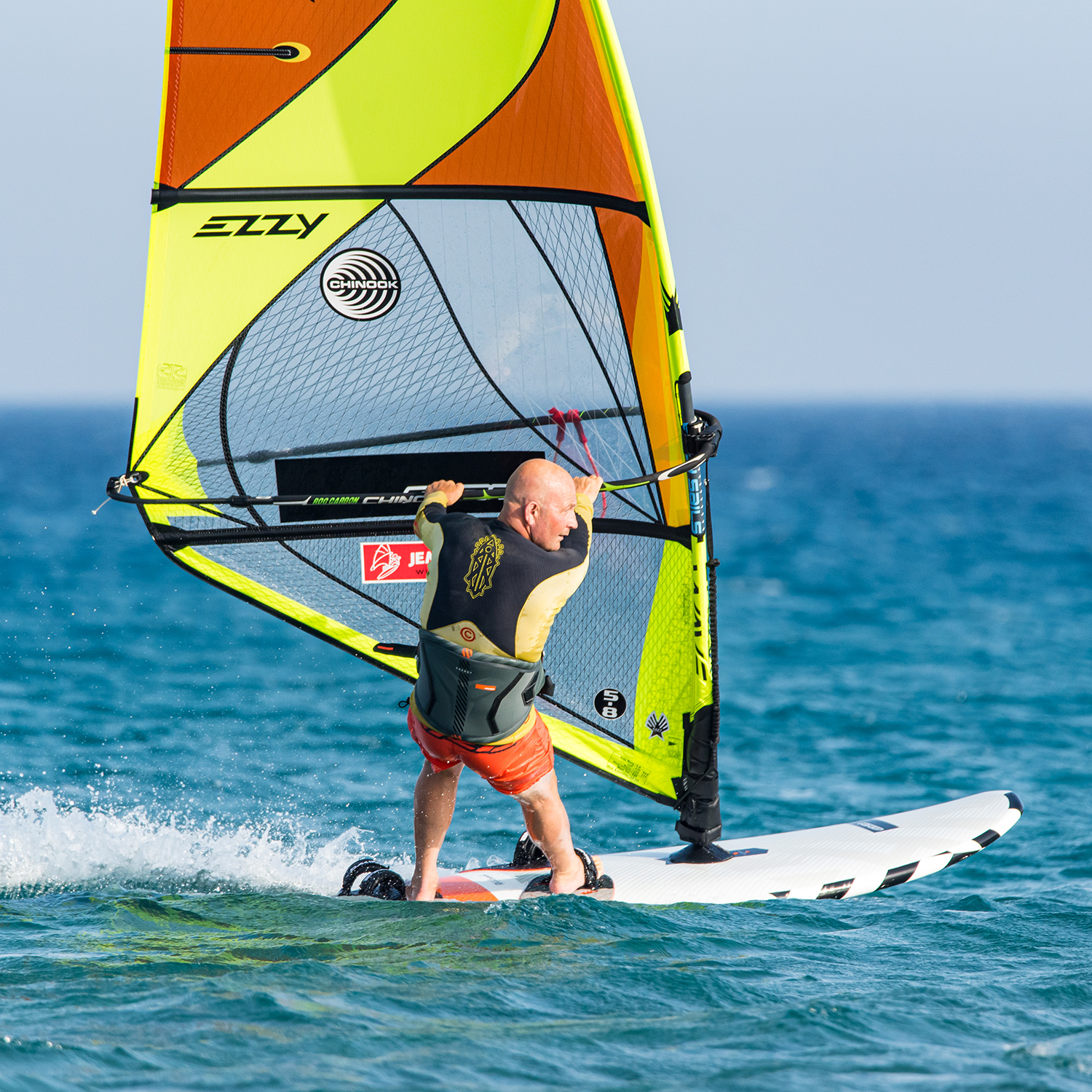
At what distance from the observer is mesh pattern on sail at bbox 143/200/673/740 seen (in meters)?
5.33

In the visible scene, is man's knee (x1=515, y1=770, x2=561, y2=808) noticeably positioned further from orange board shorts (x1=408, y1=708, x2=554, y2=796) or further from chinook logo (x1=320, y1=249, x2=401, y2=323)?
chinook logo (x1=320, y1=249, x2=401, y2=323)

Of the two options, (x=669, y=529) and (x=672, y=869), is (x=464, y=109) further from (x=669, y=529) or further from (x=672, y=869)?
(x=672, y=869)

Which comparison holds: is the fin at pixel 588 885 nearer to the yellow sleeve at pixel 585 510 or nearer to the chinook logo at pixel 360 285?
the yellow sleeve at pixel 585 510

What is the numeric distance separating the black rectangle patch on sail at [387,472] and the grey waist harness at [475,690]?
102 centimetres

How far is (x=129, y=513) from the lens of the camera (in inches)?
1326

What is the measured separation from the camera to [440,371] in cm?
557

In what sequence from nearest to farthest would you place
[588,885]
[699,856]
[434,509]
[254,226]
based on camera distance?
[434,509]
[254,226]
[588,885]
[699,856]

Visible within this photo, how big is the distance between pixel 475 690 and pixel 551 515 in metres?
0.73

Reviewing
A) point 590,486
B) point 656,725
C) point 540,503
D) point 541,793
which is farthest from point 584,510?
point 656,725

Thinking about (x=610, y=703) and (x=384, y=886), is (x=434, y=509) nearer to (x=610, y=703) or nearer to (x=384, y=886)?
(x=610, y=703)

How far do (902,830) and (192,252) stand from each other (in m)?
4.70

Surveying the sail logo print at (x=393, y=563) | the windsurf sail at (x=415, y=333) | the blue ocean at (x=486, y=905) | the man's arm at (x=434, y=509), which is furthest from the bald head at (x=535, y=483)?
the blue ocean at (x=486, y=905)

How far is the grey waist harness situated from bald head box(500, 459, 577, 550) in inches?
19.5

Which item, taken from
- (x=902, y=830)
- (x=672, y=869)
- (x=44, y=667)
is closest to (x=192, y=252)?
(x=672, y=869)
